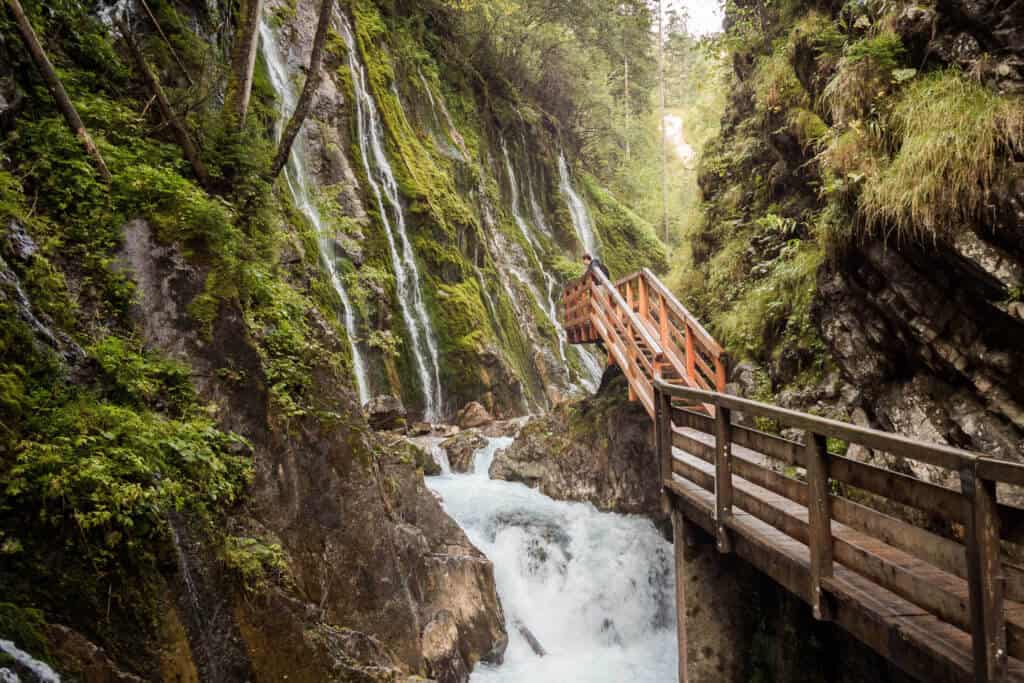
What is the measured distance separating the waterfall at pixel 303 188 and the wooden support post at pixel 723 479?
8191 millimetres

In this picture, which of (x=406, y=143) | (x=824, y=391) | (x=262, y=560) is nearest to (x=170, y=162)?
(x=262, y=560)

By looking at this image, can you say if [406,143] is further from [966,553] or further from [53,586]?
[966,553]

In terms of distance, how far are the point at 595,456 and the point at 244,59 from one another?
7.73m

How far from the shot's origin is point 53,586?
306cm

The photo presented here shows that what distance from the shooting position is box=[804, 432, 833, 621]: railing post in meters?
3.45

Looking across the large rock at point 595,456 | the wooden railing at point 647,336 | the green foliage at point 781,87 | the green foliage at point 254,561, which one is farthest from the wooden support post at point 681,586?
the green foliage at point 781,87

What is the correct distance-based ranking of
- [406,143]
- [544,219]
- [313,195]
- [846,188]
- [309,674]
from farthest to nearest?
[544,219] < [406,143] < [313,195] < [846,188] < [309,674]

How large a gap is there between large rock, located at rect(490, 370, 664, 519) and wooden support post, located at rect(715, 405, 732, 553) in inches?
171

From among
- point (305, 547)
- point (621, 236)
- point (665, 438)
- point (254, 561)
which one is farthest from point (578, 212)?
point (254, 561)

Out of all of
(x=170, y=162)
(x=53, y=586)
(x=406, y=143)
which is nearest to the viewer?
(x=53, y=586)

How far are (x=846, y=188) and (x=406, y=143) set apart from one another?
536 inches

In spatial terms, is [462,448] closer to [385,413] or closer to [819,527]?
[385,413]

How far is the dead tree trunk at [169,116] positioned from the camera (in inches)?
255

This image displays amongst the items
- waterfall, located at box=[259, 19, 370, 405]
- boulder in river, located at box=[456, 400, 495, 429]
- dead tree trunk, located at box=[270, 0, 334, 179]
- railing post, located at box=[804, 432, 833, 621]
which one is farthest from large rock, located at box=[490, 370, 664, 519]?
dead tree trunk, located at box=[270, 0, 334, 179]
